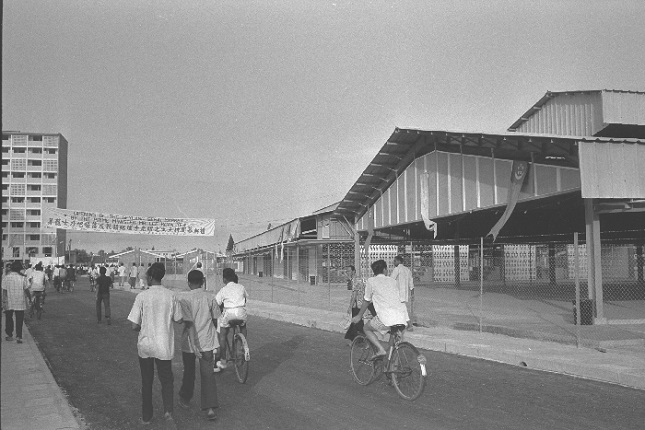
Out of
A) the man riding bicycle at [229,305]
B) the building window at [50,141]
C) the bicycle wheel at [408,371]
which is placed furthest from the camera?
the building window at [50,141]

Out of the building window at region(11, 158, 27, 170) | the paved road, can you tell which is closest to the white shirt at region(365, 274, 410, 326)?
the paved road

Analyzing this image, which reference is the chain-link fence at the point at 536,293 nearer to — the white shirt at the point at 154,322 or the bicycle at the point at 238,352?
the bicycle at the point at 238,352

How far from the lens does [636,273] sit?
1672 cm

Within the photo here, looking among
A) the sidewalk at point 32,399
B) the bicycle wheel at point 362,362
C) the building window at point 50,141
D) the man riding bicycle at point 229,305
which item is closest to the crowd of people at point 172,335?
the sidewalk at point 32,399

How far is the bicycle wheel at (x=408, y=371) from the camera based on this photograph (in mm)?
7703

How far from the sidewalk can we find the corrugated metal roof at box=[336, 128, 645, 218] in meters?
13.5

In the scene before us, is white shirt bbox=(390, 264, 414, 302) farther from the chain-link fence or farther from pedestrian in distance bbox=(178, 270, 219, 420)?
pedestrian in distance bbox=(178, 270, 219, 420)

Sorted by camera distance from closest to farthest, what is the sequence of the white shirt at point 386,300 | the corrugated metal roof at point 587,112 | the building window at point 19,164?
the white shirt at point 386,300
the corrugated metal roof at point 587,112
the building window at point 19,164

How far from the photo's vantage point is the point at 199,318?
23.9ft

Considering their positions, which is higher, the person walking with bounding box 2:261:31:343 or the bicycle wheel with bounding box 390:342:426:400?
the person walking with bounding box 2:261:31:343

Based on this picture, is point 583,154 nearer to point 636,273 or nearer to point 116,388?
point 636,273

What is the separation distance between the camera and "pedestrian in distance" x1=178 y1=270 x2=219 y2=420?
7.01 m

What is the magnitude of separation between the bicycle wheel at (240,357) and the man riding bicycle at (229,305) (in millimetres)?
237

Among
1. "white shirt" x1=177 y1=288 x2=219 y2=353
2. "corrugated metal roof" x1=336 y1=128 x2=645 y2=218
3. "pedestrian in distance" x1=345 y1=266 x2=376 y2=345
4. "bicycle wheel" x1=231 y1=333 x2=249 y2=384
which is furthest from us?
"corrugated metal roof" x1=336 y1=128 x2=645 y2=218
